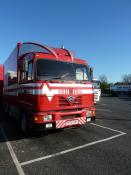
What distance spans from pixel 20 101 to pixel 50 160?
3.46 metres

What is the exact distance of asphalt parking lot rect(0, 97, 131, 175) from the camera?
4.54m

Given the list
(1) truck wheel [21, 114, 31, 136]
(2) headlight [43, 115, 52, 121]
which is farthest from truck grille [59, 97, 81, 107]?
(1) truck wheel [21, 114, 31, 136]

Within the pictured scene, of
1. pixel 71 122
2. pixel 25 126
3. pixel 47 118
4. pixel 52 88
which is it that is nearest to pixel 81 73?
pixel 52 88

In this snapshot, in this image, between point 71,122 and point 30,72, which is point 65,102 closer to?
point 71,122

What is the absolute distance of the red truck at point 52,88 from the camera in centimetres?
643

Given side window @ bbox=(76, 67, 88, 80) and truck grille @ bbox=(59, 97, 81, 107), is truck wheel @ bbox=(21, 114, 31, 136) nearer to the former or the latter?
truck grille @ bbox=(59, 97, 81, 107)

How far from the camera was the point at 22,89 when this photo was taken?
7645mm

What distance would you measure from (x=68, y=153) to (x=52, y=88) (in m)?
2.10

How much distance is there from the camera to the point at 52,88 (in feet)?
21.6

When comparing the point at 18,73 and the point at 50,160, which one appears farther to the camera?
the point at 18,73

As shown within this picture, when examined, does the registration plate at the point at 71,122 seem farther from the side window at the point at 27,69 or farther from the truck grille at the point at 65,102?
the side window at the point at 27,69

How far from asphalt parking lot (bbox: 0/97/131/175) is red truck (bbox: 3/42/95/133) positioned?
58 centimetres

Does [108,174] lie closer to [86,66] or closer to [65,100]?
[65,100]

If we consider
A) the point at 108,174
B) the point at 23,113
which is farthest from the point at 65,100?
the point at 108,174
